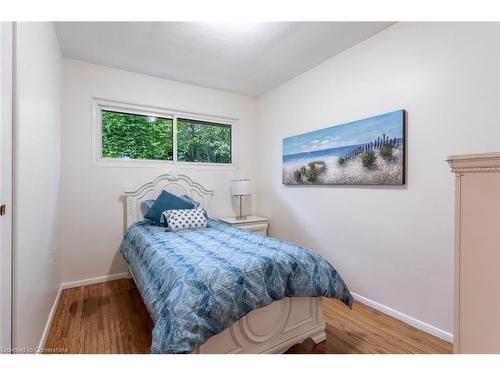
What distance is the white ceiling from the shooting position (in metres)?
2.15

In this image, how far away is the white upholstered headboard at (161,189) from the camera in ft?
9.84

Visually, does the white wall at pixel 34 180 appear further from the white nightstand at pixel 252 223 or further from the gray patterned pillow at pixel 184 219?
the white nightstand at pixel 252 223

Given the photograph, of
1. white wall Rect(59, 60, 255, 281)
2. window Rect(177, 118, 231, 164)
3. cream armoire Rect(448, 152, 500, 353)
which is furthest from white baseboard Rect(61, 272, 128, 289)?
cream armoire Rect(448, 152, 500, 353)

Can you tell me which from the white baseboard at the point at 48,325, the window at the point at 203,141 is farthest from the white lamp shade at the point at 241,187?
the white baseboard at the point at 48,325

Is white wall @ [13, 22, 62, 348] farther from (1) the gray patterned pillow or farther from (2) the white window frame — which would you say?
(1) the gray patterned pillow

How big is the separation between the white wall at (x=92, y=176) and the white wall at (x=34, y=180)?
609 mm

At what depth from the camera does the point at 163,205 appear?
287 cm

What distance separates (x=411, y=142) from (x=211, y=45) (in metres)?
2.04

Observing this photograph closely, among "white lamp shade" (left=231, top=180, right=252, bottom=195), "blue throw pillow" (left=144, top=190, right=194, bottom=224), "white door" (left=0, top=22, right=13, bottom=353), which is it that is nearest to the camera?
"white door" (left=0, top=22, right=13, bottom=353)

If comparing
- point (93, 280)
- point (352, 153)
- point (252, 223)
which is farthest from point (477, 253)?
point (93, 280)

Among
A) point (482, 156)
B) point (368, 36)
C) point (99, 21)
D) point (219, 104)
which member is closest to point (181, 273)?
point (482, 156)

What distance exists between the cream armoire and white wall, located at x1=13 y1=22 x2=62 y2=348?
6.10 feet

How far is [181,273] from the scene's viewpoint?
4.71 feet
